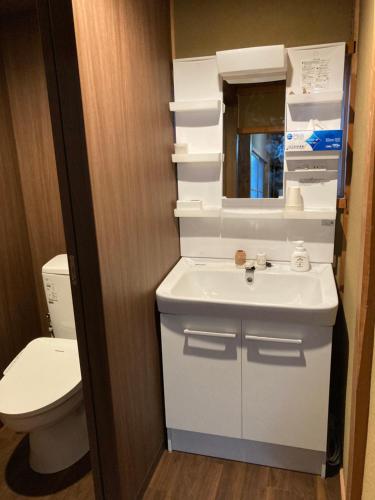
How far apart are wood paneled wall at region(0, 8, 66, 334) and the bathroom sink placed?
0.88m

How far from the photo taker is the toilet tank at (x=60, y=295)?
79.7 inches

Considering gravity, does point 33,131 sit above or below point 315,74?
below

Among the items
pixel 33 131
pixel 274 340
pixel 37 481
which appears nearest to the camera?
pixel 274 340

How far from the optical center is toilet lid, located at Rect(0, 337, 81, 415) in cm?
169

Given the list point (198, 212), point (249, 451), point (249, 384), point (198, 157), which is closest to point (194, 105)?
point (198, 157)

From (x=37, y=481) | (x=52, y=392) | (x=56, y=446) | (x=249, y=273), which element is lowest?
(x=37, y=481)

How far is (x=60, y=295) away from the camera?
2.05 meters

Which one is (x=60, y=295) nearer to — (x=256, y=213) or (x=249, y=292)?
(x=249, y=292)

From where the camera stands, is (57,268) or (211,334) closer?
(211,334)

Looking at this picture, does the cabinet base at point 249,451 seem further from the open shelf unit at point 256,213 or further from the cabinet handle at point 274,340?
the open shelf unit at point 256,213

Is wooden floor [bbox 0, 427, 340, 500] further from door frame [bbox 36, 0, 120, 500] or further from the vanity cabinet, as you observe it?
door frame [bbox 36, 0, 120, 500]

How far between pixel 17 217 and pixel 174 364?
51.4 inches

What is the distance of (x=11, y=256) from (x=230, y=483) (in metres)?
1.70

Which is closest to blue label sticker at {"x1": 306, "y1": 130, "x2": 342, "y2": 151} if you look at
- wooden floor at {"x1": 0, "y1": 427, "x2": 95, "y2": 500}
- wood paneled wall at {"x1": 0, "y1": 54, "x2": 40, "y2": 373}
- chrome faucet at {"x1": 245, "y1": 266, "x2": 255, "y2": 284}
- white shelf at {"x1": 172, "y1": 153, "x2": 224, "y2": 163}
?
white shelf at {"x1": 172, "y1": 153, "x2": 224, "y2": 163}
